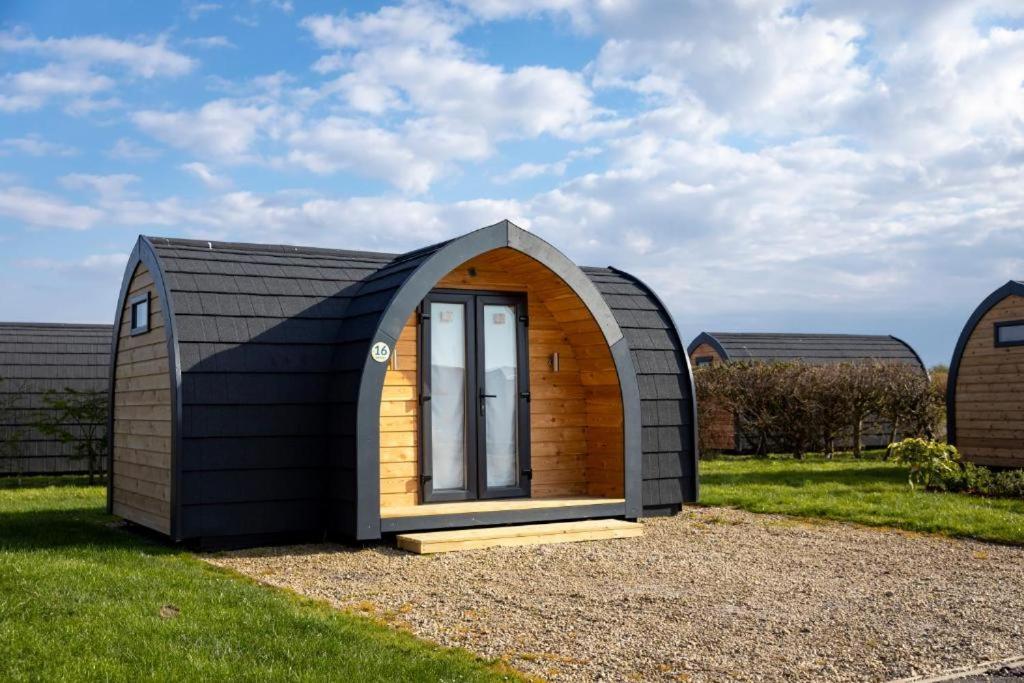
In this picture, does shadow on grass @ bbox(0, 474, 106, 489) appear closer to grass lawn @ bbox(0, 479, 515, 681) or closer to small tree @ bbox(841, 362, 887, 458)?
grass lawn @ bbox(0, 479, 515, 681)

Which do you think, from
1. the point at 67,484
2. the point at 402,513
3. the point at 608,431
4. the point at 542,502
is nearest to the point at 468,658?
the point at 402,513

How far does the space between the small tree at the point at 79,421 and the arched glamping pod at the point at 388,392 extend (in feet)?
19.0

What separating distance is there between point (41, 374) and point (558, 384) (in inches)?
448

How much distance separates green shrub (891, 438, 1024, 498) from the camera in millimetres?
13086

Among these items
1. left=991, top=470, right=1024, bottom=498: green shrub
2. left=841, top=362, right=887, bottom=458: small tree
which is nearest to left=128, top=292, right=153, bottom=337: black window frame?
left=991, top=470, right=1024, bottom=498: green shrub

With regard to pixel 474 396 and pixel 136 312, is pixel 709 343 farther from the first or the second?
pixel 136 312

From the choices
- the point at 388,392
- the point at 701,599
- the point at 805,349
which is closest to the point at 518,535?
the point at 388,392

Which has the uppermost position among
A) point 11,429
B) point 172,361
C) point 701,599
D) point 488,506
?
point 172,361

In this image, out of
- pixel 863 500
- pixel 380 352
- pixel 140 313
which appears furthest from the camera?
pixel 863 500

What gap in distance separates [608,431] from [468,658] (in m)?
5.81

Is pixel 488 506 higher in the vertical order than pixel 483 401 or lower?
lower

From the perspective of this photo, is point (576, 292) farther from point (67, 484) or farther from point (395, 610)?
point (67, 484)

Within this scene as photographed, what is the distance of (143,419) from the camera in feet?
34.2

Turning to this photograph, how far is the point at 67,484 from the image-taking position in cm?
1670
